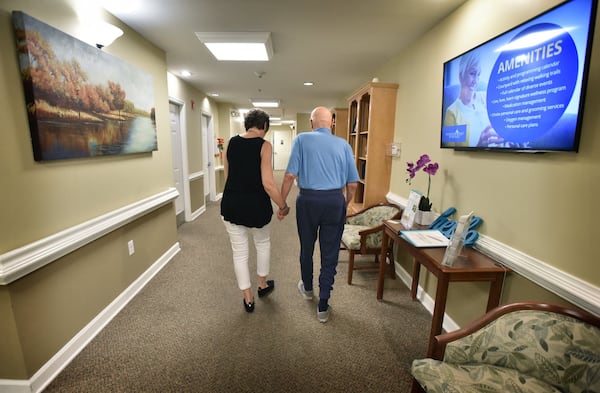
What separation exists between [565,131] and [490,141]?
0.44 m

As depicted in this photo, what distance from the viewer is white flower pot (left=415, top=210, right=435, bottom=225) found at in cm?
220

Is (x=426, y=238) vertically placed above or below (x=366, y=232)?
above

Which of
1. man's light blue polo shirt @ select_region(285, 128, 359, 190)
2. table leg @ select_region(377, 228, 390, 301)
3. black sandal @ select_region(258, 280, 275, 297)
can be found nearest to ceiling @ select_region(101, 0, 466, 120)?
man's light blue polo shirt @ select_region(285, 128, 359, 190)

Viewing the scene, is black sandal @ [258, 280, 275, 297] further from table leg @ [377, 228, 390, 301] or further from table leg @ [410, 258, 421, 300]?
table leg @ [410, 258, 421, 300]

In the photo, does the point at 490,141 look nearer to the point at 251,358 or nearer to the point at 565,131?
the point at 565,131

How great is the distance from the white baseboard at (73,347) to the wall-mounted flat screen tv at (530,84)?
2.70 meters

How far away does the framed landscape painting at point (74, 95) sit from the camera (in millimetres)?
1475

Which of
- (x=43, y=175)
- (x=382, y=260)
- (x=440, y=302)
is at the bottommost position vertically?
(x=382, y=260)

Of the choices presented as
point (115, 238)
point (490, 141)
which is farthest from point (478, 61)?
point (115, 238)

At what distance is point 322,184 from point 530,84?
119 centimetres

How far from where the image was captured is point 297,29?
2418mm

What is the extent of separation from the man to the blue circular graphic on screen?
912 mm

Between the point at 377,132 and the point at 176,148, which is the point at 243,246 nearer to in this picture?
the point at 377,132

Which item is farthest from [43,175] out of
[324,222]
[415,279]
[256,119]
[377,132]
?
[377,132]
